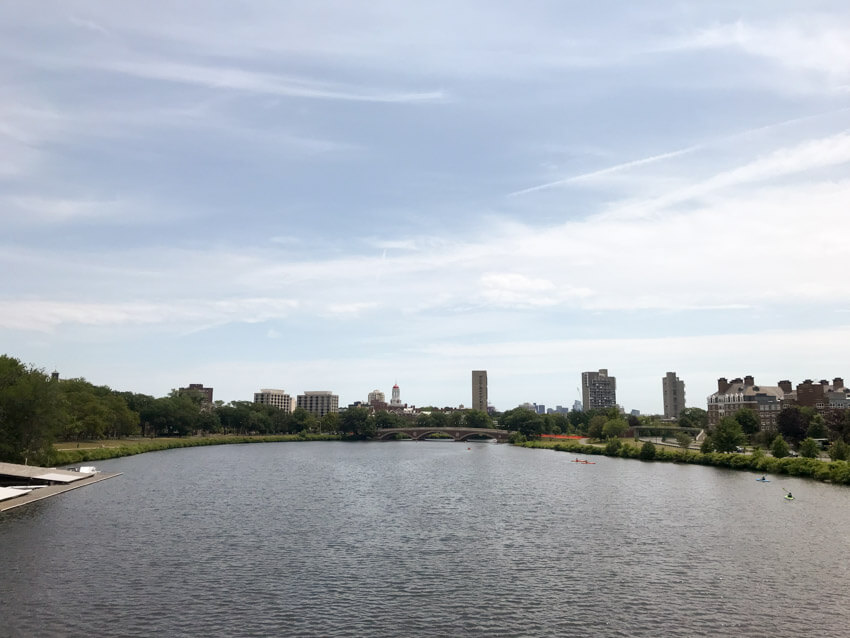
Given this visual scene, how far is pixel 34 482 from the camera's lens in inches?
3602

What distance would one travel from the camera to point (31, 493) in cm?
8325

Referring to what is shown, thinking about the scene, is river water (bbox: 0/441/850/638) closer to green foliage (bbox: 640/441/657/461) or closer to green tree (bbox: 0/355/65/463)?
green tree (bbox: 0/355/65/463)

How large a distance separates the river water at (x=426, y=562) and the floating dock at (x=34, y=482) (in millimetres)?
3211

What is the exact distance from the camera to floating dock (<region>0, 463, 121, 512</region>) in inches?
3078

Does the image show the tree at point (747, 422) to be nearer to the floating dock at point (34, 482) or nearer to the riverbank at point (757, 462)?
the riverbank at point (757, 462)

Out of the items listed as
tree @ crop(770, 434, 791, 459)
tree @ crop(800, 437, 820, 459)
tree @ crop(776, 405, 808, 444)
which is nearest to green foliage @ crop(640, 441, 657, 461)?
tree @ crop(770, 434, 791, 459)

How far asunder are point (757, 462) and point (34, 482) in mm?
120958

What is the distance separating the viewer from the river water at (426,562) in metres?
37.9

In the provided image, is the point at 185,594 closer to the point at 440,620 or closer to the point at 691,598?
the point at 440,620

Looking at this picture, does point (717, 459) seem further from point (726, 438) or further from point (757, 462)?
point (757, 462)

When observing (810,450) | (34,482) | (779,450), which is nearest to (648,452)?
(779,450)

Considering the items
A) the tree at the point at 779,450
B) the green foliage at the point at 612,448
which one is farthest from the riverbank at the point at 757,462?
the tree at the point at 779,450

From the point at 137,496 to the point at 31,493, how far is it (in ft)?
43.0

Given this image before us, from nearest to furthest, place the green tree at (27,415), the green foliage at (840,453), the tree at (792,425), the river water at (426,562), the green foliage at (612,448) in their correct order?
the river water at (426,562), the green tree at (27,415), the green foliage at (840,453), the green foliage at (612,448), the tree at (792,425)
